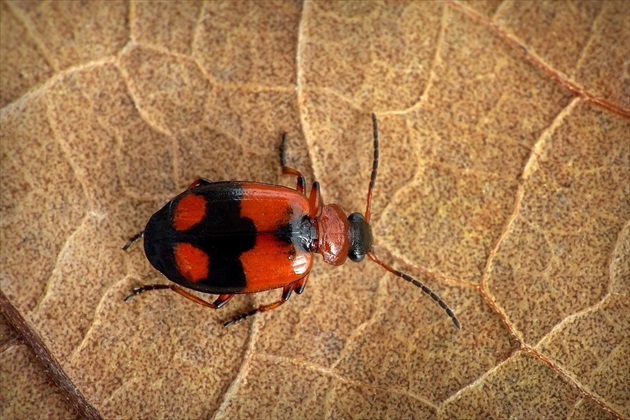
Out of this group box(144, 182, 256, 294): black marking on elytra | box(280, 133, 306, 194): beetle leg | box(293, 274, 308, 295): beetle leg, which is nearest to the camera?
box(144, 182, 256, 294): black marking on elytra

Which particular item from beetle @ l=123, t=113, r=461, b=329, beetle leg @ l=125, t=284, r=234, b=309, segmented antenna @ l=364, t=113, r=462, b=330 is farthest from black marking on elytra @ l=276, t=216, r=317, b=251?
beetle leg @ l=125, t=284, r=234, b=309

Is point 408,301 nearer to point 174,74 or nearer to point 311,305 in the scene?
point 311,305

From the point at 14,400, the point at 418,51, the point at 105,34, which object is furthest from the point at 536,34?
the point at 14,400

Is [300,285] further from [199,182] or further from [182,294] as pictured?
[199,182]

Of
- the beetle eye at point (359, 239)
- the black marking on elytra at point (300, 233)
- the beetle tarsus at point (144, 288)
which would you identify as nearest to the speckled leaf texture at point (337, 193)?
the beetle tarsus at point (144, 288)

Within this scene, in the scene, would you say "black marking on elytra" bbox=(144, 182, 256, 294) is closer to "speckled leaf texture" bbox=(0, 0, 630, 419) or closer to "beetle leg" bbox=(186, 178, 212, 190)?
"beetle leg" bbox=(186, 178, 212, 190)

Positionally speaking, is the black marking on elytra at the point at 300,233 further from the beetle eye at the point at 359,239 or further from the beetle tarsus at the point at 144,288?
the beetle tarsus at the point at 144,288

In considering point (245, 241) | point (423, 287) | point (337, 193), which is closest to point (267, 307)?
point (245, 241)
